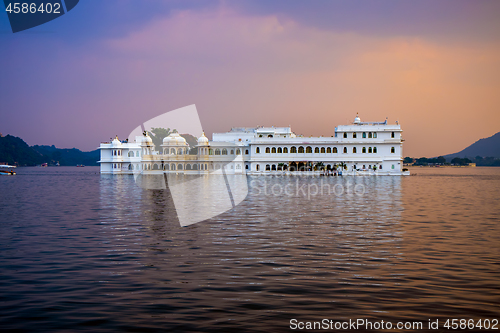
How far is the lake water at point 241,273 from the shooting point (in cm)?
807

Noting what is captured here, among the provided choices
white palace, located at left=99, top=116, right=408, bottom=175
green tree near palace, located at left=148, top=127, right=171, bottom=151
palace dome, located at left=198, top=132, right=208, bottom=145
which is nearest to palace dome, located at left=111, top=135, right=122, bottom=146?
white palace, located at left=99, top=116, right=408, bottom=175

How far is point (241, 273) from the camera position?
35.9 feet

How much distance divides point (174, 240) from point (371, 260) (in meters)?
6.91

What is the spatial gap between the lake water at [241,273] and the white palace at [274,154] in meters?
62.5

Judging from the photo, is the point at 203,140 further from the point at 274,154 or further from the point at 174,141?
the point at 274,154

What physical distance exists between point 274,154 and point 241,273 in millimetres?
75551

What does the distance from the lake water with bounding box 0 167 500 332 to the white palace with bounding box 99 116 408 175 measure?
6249 centimetres

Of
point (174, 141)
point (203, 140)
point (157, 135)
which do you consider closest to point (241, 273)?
point (203, 140)

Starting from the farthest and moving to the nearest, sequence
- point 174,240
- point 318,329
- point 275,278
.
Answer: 1. point 174,240
2. point 275,278
3. point 318,329

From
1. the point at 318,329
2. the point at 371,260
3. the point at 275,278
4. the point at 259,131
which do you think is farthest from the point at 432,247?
the point at 259,131

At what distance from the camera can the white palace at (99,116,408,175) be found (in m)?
82.3

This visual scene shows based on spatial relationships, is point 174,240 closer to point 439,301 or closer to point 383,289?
point 383,289

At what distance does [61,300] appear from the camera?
8.93 m

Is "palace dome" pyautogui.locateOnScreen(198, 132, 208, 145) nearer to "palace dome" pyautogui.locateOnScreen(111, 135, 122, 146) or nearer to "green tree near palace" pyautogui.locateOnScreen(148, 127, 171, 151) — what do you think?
"palace dome" pyautogui.locateOnScreen(111, 135, 122, 146)
